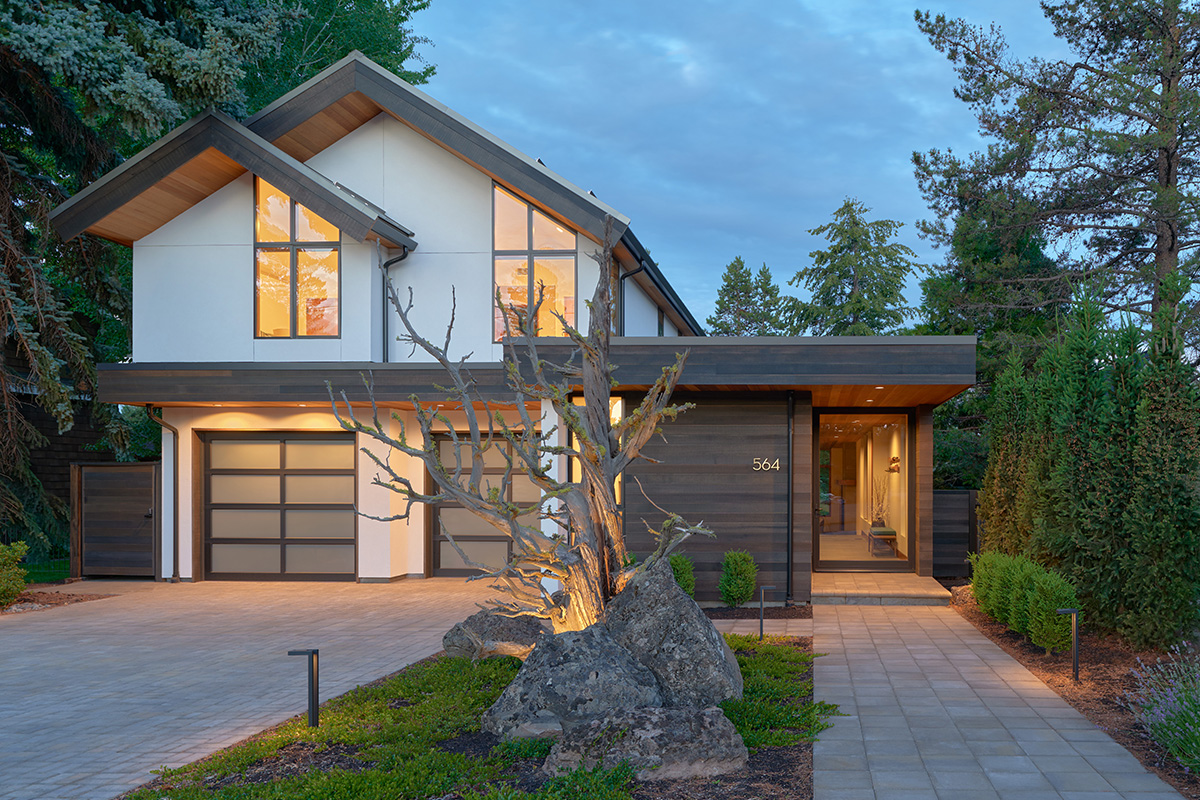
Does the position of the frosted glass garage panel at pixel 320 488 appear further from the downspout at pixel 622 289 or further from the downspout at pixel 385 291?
the downspout at pixel 622 289

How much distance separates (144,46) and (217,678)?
10.4 metres

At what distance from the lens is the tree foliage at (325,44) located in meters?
22.5

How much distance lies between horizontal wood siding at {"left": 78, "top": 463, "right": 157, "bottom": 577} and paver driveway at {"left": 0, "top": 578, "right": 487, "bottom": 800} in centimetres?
73

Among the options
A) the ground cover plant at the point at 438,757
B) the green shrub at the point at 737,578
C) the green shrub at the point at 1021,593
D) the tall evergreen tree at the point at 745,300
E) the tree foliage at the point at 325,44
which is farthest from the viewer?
the tall evergreen tree at the point at 745,300

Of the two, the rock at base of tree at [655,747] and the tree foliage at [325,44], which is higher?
the tree foliage at [325,44]

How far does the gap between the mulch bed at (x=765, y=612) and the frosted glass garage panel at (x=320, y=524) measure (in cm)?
661

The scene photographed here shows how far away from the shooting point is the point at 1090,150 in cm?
1565

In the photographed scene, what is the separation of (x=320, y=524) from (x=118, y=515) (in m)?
3.49

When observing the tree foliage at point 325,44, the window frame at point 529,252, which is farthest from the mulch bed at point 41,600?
the tree foliage at point 325,44

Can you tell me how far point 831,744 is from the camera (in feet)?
19.7

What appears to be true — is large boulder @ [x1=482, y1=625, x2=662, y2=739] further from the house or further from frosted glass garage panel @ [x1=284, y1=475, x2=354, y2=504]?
frosted glass garage panel @ [x1=284, y1=475, x2=354, y2=504]

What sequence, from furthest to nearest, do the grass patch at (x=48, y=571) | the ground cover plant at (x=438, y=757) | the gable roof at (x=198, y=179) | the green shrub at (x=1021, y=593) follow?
the grass patch at (x=48, y=571) → the gable roof at (x=198, y=179) → the green shrub at (x=1021, y=593) → the ground cover plant at (x=438, y=757)

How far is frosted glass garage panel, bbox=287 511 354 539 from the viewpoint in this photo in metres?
14.9

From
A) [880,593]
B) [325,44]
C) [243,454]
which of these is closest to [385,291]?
[243,454]
